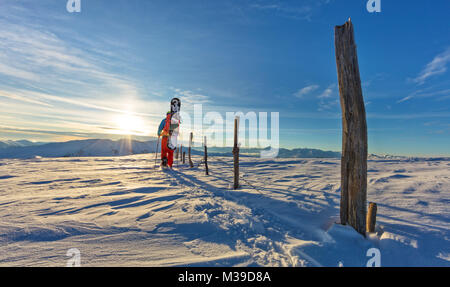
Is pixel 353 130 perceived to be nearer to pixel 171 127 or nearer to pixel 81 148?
pixel 171 127

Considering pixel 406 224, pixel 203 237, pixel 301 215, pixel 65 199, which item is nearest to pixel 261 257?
pixel 203 237

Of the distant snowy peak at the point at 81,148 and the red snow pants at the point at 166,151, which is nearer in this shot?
the red snow pants at the point at 166,151

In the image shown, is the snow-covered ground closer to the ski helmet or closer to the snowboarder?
the snowboarder

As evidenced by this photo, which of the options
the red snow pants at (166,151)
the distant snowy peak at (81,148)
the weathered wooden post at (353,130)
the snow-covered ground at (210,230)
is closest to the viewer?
the snow-covered ground at (210,230)

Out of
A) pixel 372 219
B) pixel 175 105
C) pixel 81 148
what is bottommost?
pixel 81 148

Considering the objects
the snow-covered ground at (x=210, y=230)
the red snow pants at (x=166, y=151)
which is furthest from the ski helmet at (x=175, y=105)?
the snow-covered ground at (x=210, y=230)

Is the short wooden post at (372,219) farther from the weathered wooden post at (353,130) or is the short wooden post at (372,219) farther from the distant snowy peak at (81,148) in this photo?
the distant snowy peak at (81,148)

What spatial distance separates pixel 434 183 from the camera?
234 inches

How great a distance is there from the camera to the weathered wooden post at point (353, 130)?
9.96 ft

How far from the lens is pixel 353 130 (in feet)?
10.1

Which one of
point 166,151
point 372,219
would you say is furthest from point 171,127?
point 372,219

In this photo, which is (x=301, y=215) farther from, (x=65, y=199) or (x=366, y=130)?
(x=65, y=199)

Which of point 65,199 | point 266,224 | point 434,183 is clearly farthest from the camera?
point 434,183
